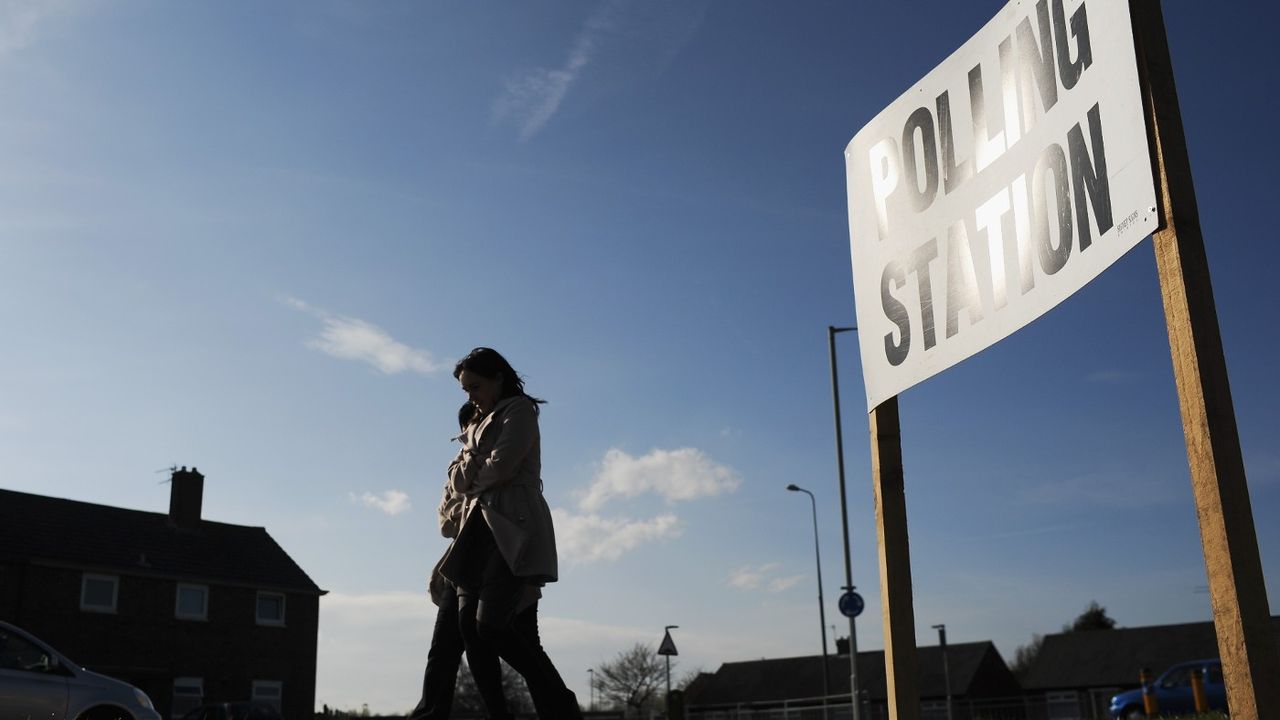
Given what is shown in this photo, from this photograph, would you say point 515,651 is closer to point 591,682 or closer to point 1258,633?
point 1258,633

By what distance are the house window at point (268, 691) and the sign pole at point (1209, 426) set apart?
1717 inches

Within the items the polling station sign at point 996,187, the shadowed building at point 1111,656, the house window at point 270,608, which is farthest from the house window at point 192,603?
the shadowed building at point 1111,656

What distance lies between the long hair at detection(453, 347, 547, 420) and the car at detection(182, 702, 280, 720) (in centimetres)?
2634

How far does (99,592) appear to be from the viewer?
37875mm

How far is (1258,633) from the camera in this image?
205cm

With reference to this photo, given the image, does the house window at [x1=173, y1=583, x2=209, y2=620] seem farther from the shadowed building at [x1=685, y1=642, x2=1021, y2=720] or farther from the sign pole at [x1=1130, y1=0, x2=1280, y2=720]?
the sign pole at [x1=1130, y1=0, x2=1280, y2=720]

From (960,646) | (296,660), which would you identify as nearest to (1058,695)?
(960,646)

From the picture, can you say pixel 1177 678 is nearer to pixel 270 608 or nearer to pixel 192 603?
pixel 270 608

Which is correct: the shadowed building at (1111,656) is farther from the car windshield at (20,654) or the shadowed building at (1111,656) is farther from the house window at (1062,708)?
the car windshield at (20,654)

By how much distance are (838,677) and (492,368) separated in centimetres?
6443

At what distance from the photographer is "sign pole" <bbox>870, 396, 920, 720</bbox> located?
321 cm

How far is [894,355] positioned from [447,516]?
2536 mm

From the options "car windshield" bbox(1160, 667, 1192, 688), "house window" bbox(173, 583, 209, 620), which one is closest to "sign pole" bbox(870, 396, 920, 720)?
"car windshield" bbox(1160, 667, 1192, 688)

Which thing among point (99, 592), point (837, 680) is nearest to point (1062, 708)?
point (837, 680)
